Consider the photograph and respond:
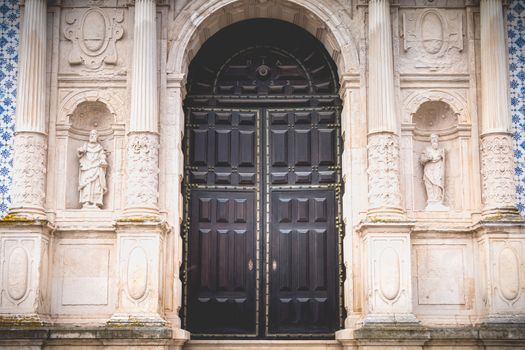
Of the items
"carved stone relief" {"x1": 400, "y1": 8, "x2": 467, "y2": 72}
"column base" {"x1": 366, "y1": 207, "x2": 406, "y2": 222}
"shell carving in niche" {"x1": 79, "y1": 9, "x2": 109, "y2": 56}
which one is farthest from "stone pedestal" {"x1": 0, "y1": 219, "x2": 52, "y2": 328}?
"carved stone relief" {"x1": 400, "y1": 8, "x2": 467, "y2": 72}

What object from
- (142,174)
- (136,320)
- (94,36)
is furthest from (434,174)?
(94,36)

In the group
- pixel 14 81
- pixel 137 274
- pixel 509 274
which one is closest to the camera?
pixel 137 274

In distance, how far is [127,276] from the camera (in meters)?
14.6

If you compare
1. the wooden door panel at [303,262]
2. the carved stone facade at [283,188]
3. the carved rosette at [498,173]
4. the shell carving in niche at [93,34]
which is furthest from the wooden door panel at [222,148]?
the carved rosette at [498,173]

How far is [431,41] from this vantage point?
53.0ft

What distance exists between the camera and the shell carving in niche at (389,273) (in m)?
14.6

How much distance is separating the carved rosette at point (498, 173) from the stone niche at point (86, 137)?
21.6 feet

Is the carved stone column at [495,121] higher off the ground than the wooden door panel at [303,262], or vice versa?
the carved stone column at [495,121]

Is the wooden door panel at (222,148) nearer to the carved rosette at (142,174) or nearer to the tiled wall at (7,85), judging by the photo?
the carved rosette at (142,174)

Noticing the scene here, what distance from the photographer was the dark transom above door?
16141 mm

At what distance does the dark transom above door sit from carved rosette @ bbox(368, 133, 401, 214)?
4.50 feet

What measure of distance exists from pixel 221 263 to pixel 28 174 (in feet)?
12.6

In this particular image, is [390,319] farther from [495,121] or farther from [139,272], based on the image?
[139,272]

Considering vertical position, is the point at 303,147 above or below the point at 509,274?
above
